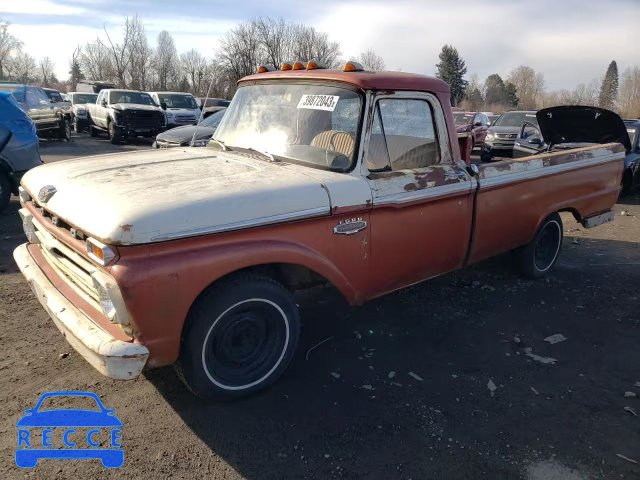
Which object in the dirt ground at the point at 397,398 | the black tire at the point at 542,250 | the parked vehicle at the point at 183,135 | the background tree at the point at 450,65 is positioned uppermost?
the background tree at the point at 450,65

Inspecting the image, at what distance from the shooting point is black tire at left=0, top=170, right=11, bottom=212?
7.24 m

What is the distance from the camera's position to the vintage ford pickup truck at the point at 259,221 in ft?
8.46

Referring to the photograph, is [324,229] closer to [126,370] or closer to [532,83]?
[126,370]

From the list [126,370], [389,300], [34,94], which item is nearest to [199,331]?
[126,370]

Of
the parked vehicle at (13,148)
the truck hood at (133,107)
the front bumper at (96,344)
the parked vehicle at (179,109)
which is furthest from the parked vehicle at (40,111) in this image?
the front bumper at (96,344)

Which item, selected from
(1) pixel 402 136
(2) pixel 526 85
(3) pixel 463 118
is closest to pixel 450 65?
(2) pixel 526 85

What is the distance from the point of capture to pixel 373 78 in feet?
11.7

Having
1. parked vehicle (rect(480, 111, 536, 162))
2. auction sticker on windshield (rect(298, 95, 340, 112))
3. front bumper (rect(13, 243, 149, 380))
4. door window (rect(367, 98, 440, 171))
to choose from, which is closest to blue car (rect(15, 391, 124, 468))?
front bumper (rect(13, 243, 149, 380))

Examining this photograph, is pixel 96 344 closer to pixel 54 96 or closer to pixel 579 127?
pixel 579 127

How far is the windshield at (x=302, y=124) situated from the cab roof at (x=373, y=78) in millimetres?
75

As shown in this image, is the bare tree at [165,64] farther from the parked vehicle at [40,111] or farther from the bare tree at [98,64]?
the parked vehicle at [40,111]

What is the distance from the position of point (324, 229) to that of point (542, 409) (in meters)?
1.85

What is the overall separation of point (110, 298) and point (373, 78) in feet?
7.78

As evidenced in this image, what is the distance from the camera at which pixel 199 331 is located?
2793mm
